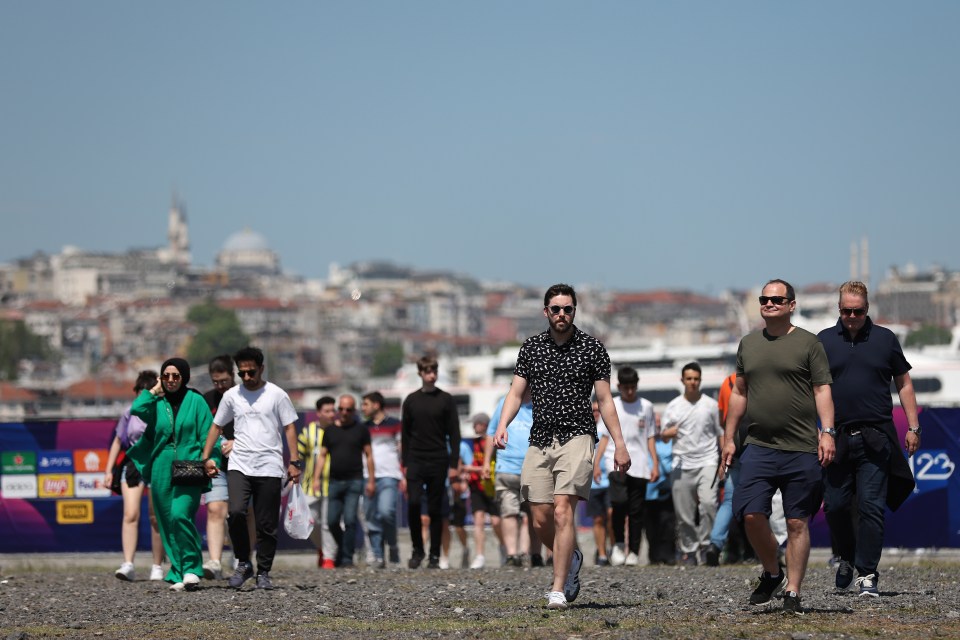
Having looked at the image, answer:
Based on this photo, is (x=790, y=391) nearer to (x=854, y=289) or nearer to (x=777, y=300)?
(x=777, y=300)

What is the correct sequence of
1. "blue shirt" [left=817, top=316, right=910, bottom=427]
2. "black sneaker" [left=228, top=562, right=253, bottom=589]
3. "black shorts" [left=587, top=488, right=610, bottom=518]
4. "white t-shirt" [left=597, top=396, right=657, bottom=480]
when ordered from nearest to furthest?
"blue shirt" [left=817, top=316, right=910, bottom=427] → "black sneaker" [left=228, top=562, right=253, bottom=589] → "white t-shirt" [left=597, top=396, right=657, bottom=480] → "black shorts" [left=587, top=488, right=610, bottom=518]

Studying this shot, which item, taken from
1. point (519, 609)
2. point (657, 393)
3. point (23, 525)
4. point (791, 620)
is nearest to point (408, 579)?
point (519, 609)

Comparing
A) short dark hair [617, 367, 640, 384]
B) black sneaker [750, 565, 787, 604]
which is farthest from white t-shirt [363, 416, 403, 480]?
black sneaker [750, 565, 787, 604]

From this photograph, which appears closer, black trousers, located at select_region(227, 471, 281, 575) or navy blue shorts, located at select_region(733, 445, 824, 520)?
navy blue shorts, located at select_region(733, 445, 824, 520)

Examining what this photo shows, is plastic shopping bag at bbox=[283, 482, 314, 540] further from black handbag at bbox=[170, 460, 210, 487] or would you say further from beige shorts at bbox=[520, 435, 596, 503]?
beige shorts at bbox=[520, 435, 596, 503]

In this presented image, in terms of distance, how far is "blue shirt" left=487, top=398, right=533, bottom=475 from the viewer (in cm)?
1359

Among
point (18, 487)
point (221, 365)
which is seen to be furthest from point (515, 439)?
point (18, 487)

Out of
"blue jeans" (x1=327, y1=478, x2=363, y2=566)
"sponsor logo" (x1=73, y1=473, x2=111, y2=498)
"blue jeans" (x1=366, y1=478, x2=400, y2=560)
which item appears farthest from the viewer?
"sponsor logo" (x1=73, y1=473, x2=111, y2=498)

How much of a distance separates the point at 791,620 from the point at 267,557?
4.13m

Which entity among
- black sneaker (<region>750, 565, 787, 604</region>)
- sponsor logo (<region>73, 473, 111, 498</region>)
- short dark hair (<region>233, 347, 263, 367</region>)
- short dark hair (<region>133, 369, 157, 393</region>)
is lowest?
black sneaker (<region>750, 565, 787, 604</region>)

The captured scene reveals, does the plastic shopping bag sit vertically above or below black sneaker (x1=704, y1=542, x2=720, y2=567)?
above

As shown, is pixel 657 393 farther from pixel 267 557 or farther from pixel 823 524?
pixel 267 557

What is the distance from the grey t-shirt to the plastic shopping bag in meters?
3.80

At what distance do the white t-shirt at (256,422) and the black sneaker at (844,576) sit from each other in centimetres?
344
